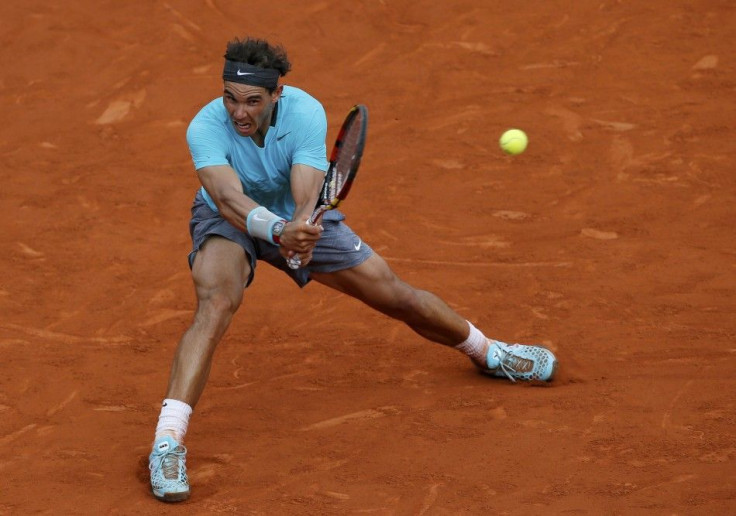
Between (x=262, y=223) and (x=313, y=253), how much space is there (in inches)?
17.1

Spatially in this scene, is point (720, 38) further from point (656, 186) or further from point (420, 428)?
point (420, 428)

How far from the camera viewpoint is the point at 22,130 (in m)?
9.47

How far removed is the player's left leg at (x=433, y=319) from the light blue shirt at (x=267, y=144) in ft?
1.70

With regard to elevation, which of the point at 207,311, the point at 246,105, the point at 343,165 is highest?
the point at 246,105

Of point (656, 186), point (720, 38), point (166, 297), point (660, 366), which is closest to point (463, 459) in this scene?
point (660, 366)

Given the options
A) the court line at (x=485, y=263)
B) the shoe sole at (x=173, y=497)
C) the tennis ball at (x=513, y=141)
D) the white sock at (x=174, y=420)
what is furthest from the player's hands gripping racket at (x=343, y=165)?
the tennis ball at (x=513, y=141)

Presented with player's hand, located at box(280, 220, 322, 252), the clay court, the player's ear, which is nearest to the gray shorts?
player's hand, located at box(280, 220, 322, 252)

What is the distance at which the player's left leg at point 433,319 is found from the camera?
5809 mm

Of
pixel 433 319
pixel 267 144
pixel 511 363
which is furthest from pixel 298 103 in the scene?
pixel 511 363

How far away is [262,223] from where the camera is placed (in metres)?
5.27

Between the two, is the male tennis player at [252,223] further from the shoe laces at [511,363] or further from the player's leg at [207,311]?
the shoe laces at [511,363]

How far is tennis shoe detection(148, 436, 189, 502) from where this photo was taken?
4.92 metres

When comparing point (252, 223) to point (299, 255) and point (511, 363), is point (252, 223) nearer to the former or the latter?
point (299, 255)

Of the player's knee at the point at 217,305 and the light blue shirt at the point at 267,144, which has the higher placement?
the light blue shirt at the point at 267,144
